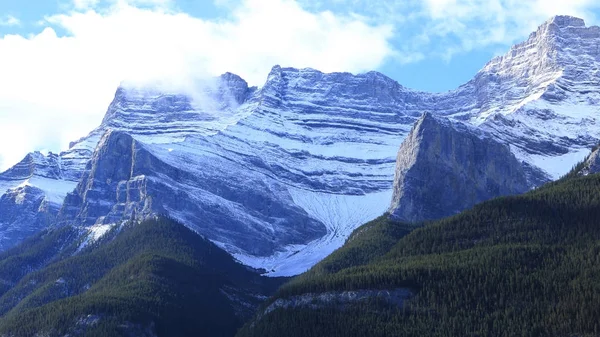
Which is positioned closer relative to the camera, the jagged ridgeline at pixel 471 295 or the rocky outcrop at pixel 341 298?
the jagged ridgeline at pixel 471 295

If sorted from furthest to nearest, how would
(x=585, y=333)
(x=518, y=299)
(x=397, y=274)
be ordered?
(x=397, y=274), (x=518, y=299), (x=585, y=333)

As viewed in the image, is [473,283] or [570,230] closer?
[473,283]

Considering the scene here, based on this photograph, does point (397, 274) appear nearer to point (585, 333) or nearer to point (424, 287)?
point (424, 287)

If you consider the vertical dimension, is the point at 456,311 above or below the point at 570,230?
below

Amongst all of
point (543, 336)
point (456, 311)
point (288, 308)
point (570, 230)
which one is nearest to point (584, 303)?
point (543, 336)

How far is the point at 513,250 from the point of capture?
627 ft

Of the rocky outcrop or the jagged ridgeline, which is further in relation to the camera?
the rocky outcrop

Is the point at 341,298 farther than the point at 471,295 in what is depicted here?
Yes

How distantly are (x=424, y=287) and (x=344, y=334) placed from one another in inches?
541

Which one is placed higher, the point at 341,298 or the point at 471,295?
the point at 471,295

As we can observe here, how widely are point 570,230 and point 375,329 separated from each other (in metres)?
36.9

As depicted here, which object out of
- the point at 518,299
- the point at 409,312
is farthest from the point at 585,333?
the point at 409,312

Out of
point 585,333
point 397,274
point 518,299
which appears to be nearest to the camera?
point 585,333

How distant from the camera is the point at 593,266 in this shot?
584ft
